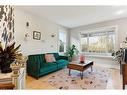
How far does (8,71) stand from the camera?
1593 mm

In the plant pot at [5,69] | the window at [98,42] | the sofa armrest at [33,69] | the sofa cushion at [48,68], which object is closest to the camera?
the plant pot at [5,69]

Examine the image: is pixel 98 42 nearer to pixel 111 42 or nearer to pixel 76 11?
pixel 111 42

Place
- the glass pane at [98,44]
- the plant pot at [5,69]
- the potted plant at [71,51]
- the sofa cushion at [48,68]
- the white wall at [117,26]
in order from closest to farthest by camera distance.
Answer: the plant pot at [5,69] → the sofa cushion at [48,68] → the white wall at [117,26] → the glass pane at [98,44] → the potted plant at [71,51]

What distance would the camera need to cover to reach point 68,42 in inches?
270

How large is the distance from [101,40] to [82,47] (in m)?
1.20

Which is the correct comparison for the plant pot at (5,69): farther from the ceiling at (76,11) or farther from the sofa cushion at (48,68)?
the ceiling at (76,11)

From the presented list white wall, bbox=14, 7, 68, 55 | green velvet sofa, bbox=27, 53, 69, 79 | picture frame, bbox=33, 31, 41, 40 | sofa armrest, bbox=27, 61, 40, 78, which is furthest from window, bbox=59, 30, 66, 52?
sofa armrest, bbox=27, 61, 40, 78

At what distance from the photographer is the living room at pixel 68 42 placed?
316 cm

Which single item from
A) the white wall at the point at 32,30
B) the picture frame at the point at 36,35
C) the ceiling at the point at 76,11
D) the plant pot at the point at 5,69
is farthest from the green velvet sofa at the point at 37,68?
the plant pot at the point at 5,69

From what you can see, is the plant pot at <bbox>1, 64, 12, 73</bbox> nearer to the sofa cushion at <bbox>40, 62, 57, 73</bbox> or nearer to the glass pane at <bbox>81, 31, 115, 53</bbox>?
the sofa cushion at <bbox>40, 62, 57, 73</bbox>

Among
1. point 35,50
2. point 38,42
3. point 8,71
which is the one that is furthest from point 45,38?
point 8,71

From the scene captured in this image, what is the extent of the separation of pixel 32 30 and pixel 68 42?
3090 millimetres

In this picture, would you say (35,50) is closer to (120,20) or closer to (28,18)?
(28,18)

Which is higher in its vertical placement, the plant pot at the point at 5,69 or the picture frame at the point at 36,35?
the picture frame at the point at 36,35
